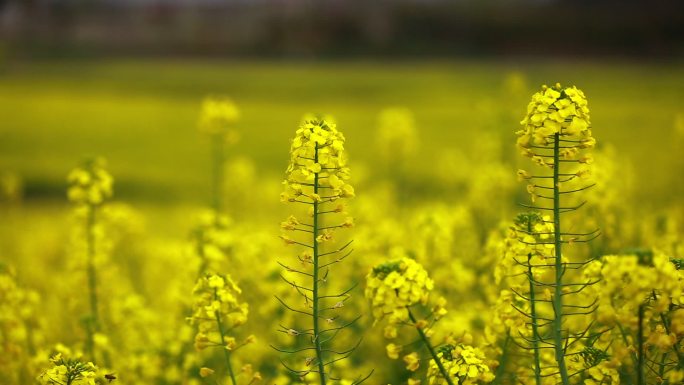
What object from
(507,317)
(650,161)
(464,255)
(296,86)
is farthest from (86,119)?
(507,317)

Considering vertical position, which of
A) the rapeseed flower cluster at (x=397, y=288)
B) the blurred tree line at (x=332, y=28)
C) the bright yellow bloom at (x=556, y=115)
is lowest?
the rapeseed flower cluster at (x=397, y=288)

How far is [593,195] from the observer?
5.41 meters

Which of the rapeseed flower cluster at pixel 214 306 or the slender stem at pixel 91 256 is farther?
the slender stem at pixel 91 256

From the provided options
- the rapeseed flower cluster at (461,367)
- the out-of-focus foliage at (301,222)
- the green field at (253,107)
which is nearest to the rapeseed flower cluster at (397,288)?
the out-of-focus foliage at (301,222)

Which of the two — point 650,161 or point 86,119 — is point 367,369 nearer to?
point 650,161

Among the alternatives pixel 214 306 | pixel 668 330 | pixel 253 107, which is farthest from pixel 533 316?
pixel 253 107

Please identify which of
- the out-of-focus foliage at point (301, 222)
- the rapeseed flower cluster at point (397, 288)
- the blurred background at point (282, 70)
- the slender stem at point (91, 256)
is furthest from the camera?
the blurred background at point (282, 70)

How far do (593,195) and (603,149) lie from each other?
717mm

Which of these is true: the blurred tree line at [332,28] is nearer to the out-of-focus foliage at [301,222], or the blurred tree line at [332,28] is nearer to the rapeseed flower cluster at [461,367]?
the out-of-focus foliage at [301,222]

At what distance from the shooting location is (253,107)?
20594mm

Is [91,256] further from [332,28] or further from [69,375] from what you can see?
[332,28]

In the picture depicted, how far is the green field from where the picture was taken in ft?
52.0

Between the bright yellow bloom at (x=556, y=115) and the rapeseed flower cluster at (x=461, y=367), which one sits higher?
the bright yellow bloom at (x=556, y=115)

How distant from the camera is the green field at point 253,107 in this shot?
1586 cm
